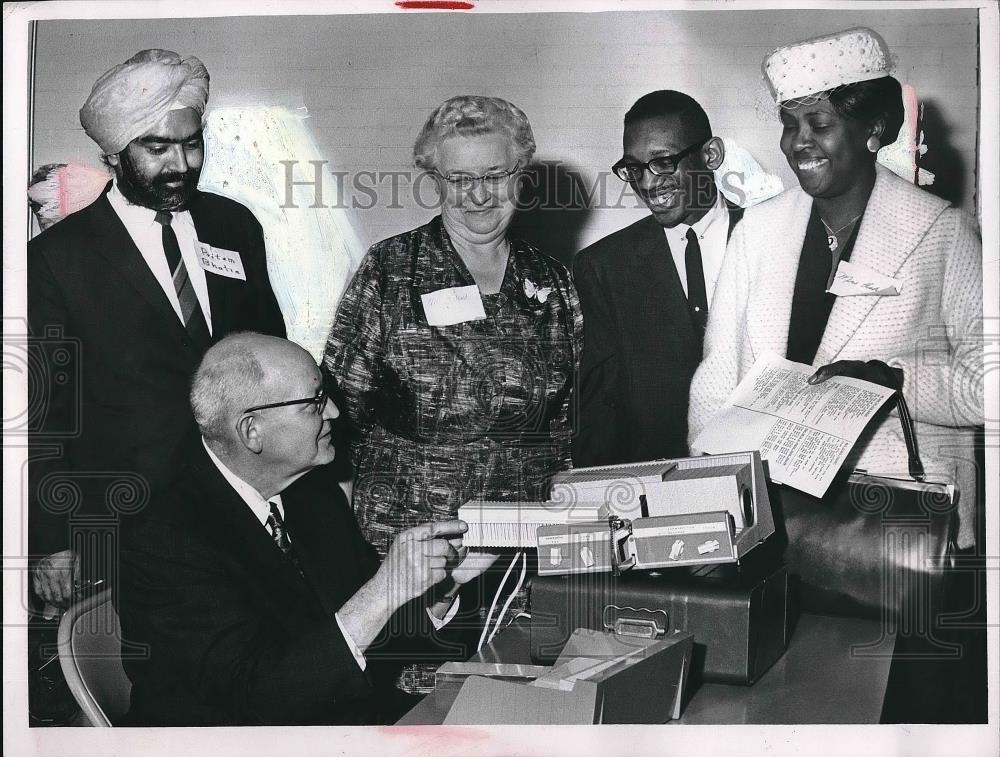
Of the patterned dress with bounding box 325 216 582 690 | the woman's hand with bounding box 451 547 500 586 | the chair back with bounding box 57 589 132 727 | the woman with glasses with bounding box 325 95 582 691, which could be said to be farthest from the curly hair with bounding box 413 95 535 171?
the chair back with bounding box 57 589 132 727

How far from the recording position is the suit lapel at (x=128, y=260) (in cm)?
289

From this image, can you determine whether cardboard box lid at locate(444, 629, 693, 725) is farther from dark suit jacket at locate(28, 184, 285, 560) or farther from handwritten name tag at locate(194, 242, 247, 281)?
handwritten name tag at locate(194, 242, 247, 281)

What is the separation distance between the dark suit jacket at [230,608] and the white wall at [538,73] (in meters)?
0.87

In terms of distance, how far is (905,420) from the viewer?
113 inches

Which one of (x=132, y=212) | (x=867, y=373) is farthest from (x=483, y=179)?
(x=867, y=373)

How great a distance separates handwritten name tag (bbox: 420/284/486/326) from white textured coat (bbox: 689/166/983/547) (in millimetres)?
669

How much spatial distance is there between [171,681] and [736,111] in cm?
222

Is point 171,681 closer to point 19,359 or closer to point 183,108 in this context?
point 19,359

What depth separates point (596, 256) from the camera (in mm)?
2951

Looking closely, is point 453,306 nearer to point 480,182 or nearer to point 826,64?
point 480,182

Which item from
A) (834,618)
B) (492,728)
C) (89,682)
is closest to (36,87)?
(89,682)

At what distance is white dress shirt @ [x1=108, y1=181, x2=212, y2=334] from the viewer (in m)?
2.90

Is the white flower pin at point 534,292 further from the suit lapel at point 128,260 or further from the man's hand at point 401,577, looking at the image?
the suit lapel at point 128,260

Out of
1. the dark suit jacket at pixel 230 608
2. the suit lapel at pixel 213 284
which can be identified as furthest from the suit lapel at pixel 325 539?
the suit lapel at pixel 213 284
